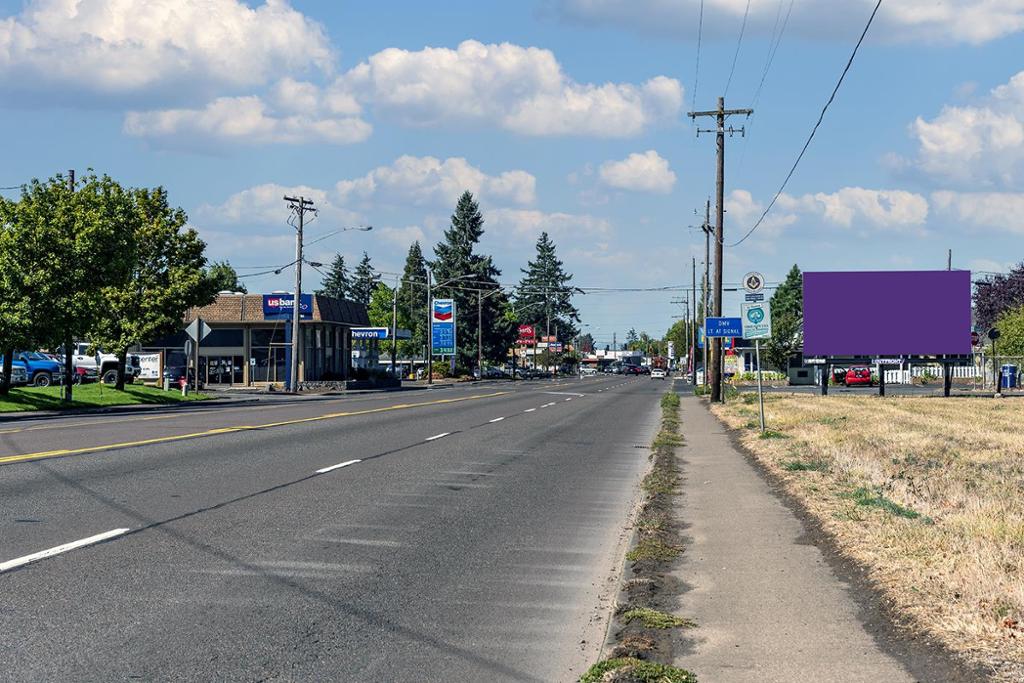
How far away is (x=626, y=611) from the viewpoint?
25.3ft

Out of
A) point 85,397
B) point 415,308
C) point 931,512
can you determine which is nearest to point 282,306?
point 85,397

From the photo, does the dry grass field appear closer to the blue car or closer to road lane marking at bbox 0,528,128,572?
road lane marking at bbox 0,528,128,572

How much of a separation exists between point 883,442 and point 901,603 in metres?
15.0

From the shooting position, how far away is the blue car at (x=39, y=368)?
186ft

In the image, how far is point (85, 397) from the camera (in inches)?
1769

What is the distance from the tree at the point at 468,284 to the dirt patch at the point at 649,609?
367 feet

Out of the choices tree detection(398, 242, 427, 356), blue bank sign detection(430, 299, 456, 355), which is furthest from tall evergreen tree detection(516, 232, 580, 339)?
blue bank sign detection(430, 299, 456, 355)

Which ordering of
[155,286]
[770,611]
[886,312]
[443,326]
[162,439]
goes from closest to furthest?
[770,611] → [162,439] → [886,312] → [155,286] → [443,326]

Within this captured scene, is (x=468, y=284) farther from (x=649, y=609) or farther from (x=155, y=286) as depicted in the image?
(x=649, y=609)

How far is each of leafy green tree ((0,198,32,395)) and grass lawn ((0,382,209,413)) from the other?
6.87ft

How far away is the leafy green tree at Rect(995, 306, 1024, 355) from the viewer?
6881 centimetres

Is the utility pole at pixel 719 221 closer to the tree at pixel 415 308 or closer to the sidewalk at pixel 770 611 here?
the sidewalk at pixel 770 611

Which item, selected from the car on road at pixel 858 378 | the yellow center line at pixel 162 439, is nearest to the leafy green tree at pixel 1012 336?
the car on road at pixel 858 378

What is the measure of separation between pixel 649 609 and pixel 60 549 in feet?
16.0
